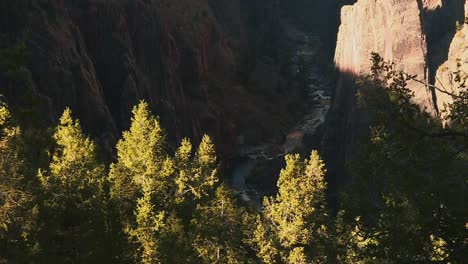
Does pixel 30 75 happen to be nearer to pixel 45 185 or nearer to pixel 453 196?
pixel 45 185

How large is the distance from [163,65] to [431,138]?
61.2 m

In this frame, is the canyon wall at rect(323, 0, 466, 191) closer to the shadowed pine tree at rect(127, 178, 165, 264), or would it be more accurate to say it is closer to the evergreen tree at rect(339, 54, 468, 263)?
the shadowed pine tree at rect(127, 178, 165, 264)

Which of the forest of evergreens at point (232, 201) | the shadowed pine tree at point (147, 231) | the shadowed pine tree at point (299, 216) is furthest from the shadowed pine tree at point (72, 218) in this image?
the shadowed pine tree at point (299, 216)

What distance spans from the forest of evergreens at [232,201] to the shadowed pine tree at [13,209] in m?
0.04

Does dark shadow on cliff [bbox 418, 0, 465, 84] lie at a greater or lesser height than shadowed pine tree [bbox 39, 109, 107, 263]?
greater

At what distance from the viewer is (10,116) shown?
15.8 meters

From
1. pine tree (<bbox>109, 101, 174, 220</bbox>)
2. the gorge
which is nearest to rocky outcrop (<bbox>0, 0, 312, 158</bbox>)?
the gorge

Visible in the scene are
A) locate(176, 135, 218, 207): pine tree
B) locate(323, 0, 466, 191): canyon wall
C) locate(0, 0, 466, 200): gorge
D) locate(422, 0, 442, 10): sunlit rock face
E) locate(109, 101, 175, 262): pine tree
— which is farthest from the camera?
locate(422, 0, 442, 10): sunlit rock face

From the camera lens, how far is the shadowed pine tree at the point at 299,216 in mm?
21531

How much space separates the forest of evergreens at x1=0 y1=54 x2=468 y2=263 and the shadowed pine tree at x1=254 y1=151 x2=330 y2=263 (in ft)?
0.15

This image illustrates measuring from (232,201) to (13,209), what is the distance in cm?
1001

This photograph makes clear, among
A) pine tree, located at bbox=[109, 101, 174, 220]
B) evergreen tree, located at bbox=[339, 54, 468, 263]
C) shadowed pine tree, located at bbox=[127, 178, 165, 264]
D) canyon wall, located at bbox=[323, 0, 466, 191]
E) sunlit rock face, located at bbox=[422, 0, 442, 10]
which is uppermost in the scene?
sunlit rock face, located at bbox=[422, 0, 442, 10]

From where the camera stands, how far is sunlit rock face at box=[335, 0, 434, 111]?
55656 mm

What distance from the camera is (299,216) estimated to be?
21.6m
